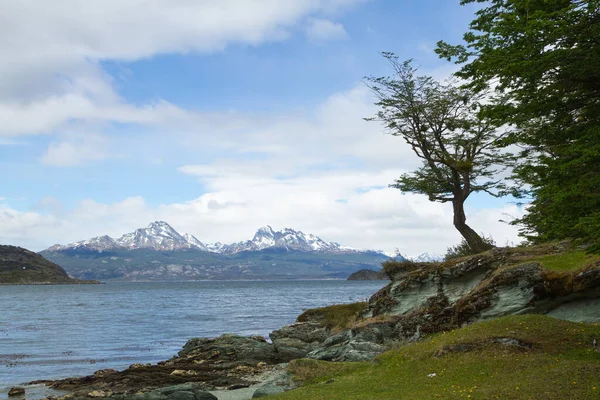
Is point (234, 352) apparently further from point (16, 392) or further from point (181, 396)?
point (181, 396)

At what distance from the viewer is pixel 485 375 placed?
17.9 m

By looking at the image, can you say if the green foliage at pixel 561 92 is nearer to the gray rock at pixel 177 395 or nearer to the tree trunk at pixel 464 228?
the gray rock at pixel 177 395

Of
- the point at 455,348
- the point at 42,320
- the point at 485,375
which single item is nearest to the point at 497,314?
the point at 455,348

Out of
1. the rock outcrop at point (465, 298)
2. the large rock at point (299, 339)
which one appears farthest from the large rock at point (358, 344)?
A: the large rock at point (299, 339)

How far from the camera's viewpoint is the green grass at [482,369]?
52.1 feet

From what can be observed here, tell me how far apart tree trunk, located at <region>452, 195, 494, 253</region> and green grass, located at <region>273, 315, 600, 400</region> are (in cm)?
1754

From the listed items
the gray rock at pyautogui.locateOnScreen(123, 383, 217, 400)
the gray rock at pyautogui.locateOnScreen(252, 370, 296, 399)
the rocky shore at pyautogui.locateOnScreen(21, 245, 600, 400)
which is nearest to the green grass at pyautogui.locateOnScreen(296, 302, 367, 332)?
the rocky shore at pyautogui.locateOnScreen(21, 245, 600, 400)

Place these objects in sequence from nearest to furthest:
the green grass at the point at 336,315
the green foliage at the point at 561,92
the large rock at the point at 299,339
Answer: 1. the green foliage at the point at 561,92
2. the large rock at the point at 299,339
3. the green grass at the point at 336,315

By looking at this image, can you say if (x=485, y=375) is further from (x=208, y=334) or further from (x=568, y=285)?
(x=208, y=334)

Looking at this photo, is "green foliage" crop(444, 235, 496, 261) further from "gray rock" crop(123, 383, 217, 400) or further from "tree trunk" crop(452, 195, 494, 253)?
"gray rock" crop(123, 383, 217, 400)

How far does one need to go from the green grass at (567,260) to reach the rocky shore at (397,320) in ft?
2.50

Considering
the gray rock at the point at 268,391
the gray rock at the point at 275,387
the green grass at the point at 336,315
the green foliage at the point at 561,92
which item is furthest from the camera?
the green grass at the point at 336,315

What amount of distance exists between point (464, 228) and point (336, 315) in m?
13.2

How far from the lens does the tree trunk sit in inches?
1572
